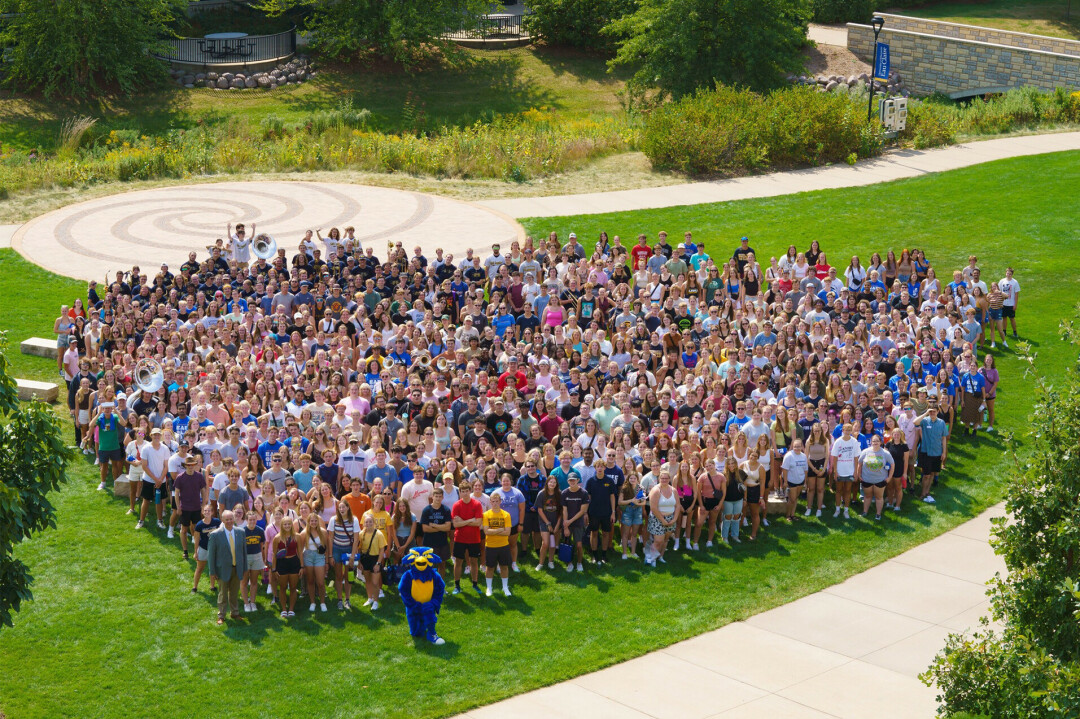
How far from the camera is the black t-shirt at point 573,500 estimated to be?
52.8 feet

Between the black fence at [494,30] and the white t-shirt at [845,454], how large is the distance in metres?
39.1

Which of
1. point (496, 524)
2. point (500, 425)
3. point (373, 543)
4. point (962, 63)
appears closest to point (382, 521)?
point (373, 543)

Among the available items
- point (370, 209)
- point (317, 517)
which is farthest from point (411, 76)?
point (317, 517)

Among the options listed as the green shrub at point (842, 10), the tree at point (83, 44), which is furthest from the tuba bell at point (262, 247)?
the green shrub at point (842, 10)

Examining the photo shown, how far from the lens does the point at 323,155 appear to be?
38.4 m

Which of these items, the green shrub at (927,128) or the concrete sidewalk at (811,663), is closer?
the concrete sidewalk at (811,663)

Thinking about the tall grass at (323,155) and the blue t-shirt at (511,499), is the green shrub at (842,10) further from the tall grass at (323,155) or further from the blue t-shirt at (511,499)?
the blue t-shirt at (511,499)

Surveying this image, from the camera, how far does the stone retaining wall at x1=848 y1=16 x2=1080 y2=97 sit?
4541 cm

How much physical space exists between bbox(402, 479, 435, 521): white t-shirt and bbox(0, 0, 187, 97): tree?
3591cm

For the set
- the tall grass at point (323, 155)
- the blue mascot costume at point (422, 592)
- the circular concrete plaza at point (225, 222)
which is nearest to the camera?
the blue mascot costume at point (422, 592)

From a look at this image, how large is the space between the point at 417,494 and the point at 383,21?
124ft

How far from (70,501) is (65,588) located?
2689mm

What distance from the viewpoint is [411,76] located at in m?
51.4

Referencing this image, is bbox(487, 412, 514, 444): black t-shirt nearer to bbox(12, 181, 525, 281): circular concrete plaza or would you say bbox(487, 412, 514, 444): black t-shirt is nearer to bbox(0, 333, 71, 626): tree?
bbox(0, 333, 71, 626): tree
